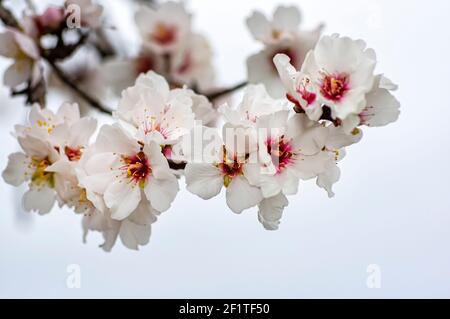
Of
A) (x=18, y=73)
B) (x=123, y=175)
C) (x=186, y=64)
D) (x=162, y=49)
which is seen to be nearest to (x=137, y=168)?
(x=123, y=175)

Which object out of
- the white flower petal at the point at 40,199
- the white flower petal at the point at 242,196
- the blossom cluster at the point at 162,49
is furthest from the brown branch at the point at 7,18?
the white flower petal at the point at 242,196

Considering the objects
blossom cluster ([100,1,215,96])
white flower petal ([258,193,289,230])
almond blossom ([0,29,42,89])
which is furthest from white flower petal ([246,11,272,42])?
white flower petal ([258,193,289,230])

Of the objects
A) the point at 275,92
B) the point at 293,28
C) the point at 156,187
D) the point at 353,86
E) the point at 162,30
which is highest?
the point at 162,30

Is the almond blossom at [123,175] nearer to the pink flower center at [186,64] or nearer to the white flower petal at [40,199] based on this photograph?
the white flower petal at [40,199]
